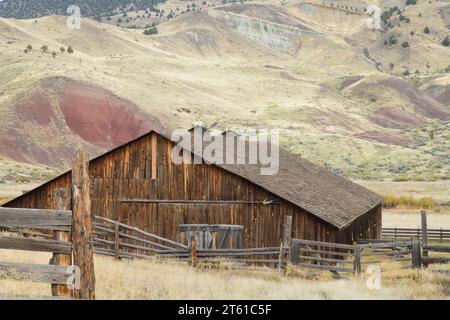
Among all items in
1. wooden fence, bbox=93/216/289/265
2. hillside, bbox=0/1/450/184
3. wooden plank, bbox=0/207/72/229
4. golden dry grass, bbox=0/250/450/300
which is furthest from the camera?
hillside, bbox=0/1/450/184

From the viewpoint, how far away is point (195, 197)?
24359 mm

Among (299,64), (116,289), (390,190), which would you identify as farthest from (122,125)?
(299,64)

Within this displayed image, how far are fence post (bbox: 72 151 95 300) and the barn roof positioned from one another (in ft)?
42.8

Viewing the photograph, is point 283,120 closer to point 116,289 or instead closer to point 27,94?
point 27,94

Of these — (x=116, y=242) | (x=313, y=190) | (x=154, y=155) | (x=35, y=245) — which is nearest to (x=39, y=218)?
(x=35, y=245)

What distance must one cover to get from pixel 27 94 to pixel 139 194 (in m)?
68.4

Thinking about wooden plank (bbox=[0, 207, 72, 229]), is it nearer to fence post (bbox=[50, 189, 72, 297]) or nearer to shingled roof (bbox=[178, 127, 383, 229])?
fence post (bbox=[50, 189, 72, 297])

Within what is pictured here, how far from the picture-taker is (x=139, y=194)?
82.3 feet

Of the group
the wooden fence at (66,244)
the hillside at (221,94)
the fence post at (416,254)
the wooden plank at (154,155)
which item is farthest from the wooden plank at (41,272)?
the hillside at (221,94)

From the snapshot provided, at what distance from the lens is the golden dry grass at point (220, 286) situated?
11.9m

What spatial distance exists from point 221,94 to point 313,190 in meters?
101

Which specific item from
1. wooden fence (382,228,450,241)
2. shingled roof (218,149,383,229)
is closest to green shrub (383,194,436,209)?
wooden fence (382,228,450,241)

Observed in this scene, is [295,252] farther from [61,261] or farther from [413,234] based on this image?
[413,234]

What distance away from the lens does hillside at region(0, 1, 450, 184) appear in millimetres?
83688
